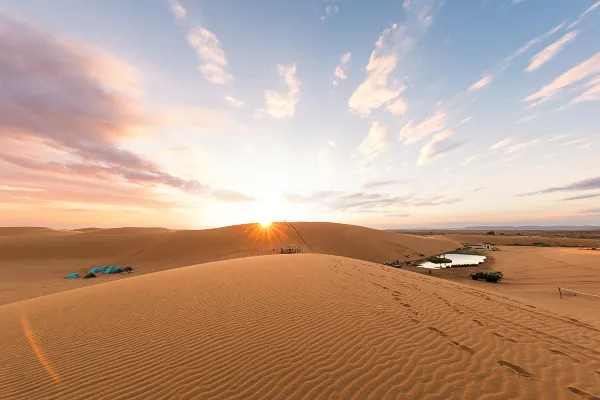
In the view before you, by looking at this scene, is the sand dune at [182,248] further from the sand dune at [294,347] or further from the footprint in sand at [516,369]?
the footprint in sand at [516,369]

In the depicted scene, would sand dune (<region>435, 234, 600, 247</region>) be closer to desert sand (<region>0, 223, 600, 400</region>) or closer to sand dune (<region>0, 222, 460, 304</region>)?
sand dune (<region>0, 222, 460, 304</region>)

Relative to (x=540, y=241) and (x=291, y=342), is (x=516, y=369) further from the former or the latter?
(x=540, y=241)

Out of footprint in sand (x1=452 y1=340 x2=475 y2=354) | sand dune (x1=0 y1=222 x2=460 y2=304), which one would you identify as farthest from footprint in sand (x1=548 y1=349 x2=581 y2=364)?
sand dune (x1=0 y1=222 x2=460 y2=304)

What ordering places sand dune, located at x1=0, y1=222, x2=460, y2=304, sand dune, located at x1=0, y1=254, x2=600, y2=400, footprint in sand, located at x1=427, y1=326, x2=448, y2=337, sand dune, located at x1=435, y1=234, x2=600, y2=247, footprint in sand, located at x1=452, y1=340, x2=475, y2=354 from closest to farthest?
sand dune, located at x1=0, y1=254, x2=600, y2=400, footprint in sand, located at x1=452, y1=340, x2=475, y2=354, footprint in sand, located at x1=427, y1=326, x2=448, y2=337, sand dune, located at x1=0, y1=222, x2=460, y2=304, sand dune, located at x1=435, y1=234, x2=600, y2=247

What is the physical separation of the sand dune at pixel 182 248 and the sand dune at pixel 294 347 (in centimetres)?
2151

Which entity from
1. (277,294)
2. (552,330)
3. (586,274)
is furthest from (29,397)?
(586,274)

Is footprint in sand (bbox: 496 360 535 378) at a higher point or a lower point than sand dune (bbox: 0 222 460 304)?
lower

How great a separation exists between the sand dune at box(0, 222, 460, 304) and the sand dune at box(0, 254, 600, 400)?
2151 centimetres

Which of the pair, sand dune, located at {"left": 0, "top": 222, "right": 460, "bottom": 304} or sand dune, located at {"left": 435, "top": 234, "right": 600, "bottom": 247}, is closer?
sand dune, located at {"left": 0, "top": 222, "right": 460, "bottom": 304}

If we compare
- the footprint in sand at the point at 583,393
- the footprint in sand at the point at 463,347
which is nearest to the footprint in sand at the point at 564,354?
the footprint in sand at the point at 583,393

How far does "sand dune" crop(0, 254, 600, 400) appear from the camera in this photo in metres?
4.09

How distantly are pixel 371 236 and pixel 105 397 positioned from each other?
1790 inches

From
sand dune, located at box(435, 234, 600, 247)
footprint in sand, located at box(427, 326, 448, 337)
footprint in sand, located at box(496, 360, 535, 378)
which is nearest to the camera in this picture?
footprint in sand, located at box(496, 360, 535, 378)

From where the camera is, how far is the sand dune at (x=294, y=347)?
409cm
